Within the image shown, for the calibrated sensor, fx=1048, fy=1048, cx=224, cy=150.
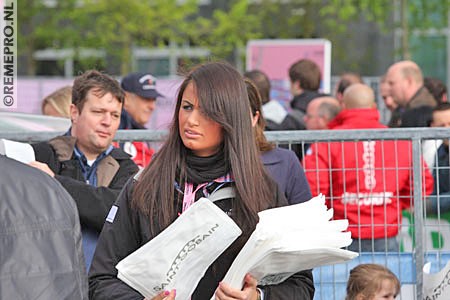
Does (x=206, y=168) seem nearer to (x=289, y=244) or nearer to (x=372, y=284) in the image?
(x=289, y=244)

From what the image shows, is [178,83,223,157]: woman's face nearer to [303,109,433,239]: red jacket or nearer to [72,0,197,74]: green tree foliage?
[303,109,433,239]: red jacket

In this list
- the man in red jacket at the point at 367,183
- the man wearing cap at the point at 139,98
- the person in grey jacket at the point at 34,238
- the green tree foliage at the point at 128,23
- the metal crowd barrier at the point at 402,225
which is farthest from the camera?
the green tree foliage at the point at 128,23

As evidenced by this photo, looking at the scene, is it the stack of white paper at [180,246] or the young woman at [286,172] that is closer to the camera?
the stack of white paper at [180,246]

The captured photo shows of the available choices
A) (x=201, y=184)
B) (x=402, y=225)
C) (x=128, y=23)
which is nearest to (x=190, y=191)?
(x=201, y=184)

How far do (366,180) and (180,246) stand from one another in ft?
9.55

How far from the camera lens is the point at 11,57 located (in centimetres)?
510

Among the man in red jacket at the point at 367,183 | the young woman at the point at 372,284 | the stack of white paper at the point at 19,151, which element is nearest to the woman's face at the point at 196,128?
the stack of white paper at the point at 19,151

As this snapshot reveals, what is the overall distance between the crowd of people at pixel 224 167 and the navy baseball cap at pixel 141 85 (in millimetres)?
11

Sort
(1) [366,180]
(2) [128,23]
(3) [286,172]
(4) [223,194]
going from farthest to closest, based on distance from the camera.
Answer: (2) [128,23], (1) [366,180], (3) [286,172], (4) [223,194]

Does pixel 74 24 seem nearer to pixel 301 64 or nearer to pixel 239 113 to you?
pixel 301 64

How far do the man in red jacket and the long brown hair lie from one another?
2105 mm

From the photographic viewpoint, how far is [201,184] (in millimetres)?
4070

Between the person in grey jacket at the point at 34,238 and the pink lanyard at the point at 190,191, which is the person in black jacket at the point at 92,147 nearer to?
the pink lanyard at the point at 190,191

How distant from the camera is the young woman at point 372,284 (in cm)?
552
